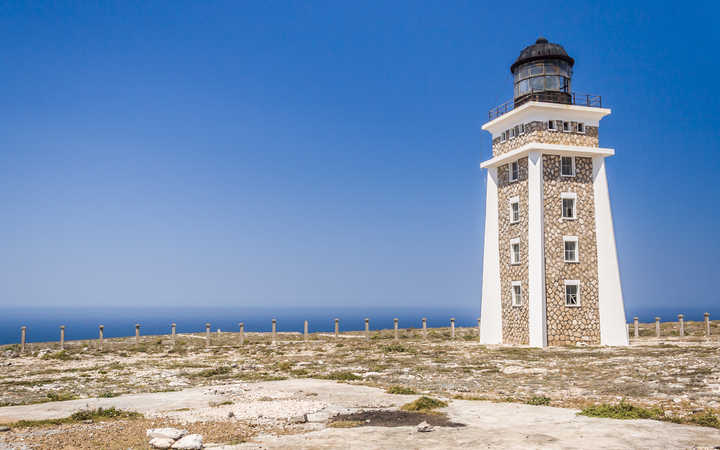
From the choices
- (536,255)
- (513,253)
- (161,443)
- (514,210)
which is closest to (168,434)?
(161,443)

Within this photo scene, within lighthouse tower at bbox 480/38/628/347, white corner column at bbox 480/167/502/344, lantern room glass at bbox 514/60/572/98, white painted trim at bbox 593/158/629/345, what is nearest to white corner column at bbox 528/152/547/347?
lighthouse tower at bbox 480/38/628/347

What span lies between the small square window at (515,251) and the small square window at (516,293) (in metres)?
1.34

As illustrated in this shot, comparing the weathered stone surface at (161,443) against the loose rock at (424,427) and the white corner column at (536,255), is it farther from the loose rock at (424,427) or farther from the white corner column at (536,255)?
the white corner column at (536,255)

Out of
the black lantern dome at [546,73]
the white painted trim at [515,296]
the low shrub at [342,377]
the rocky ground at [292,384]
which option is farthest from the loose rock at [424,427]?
the black lantern dome at [546,73]

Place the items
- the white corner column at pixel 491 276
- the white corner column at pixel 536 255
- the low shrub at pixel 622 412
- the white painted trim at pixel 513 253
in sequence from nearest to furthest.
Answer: the low shrub at pixel 622 412
the white corner column at pixel 536 255
the white painted trim at pixel 513 253
the white corner column at pixel 491 276

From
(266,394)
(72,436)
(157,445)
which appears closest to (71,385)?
(266,394)

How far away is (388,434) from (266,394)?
633 cm

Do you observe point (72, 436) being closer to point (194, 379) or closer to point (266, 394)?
point (266, 394)

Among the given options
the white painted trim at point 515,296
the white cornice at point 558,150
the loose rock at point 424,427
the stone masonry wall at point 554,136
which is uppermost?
the stone masonry wall at point 554,136

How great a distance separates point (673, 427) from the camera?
10.6 metres

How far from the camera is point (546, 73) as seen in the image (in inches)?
1427

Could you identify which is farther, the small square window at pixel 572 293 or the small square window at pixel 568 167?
the small square window at pixel 568 167

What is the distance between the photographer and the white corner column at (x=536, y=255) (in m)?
33.5

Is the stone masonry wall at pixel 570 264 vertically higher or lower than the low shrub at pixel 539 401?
higher
